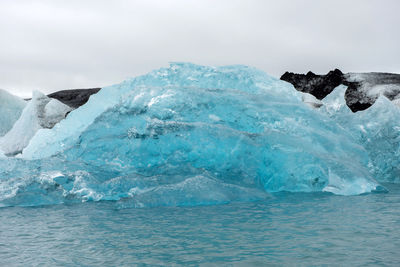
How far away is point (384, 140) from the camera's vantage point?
1348cm

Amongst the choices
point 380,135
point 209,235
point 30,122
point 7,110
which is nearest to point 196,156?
point 209,235

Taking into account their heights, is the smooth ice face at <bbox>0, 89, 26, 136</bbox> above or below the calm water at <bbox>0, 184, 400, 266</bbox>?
above

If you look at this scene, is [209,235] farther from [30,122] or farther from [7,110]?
[7,110]

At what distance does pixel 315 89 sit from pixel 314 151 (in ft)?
66.5

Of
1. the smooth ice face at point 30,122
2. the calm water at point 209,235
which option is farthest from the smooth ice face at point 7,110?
the calm water at point 209,235

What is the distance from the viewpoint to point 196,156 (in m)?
10.8

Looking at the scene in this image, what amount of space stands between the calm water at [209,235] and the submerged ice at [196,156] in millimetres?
1059

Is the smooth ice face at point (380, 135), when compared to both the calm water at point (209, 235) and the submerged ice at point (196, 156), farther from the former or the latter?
the calm water at point (209, 235)

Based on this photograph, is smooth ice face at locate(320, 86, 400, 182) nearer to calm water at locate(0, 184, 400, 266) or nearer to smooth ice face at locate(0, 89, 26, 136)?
calm water at locate(0, 184, 400, 266)

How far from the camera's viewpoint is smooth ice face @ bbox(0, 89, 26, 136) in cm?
2680

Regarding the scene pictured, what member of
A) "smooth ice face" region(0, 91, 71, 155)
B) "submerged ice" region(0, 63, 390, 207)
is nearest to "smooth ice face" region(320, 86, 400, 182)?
"submerged ice" region(0, 63, 390, 207)

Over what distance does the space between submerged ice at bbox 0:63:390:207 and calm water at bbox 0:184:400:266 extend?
3.47ft

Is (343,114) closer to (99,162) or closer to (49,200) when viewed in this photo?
(99,162)

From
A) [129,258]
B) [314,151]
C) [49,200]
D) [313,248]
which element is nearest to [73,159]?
[49,200]
